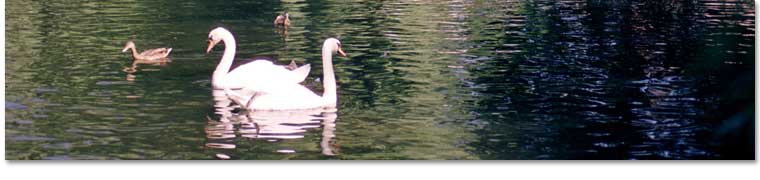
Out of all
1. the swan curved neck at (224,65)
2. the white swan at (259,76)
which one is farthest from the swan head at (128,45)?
the white swan at (259,76)

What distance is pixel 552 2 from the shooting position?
20766 millimetres

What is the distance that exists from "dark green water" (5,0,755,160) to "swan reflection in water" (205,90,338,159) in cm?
2

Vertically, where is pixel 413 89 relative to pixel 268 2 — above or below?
below

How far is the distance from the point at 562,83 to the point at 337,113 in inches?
91.8

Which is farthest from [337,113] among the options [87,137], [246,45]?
[246,45]

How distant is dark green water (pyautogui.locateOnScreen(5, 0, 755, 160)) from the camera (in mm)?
8062

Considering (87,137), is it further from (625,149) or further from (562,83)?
(562,83)

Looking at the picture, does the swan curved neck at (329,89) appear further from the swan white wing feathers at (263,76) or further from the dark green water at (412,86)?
the swan white wing feathers at (263,76)

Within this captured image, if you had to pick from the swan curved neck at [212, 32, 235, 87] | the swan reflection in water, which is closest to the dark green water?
the swan reflection in water

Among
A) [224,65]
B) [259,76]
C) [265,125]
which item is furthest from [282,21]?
[265,125]

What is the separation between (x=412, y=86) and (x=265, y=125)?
81.5 inches

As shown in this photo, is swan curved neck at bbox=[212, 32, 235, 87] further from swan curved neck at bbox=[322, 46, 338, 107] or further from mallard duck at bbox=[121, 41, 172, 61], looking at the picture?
swan curved neck at bbox=[322, 46, 338, 107]

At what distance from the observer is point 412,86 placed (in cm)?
1107

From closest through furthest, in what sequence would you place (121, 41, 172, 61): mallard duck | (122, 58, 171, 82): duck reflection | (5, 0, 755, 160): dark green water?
(5, 0, 755, 160): dark green water → (122, 58, 171, 82): duck reflection → (121, 41, 172, 61): mallard duck
